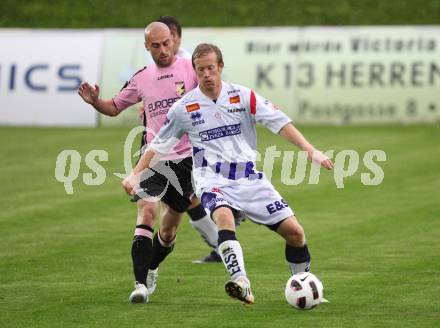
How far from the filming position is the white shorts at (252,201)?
9.41 m

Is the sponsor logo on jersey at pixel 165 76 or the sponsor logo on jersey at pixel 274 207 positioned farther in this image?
the sponsor logo on jersey at pixel 165 76

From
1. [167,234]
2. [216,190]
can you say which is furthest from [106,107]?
[216,190]

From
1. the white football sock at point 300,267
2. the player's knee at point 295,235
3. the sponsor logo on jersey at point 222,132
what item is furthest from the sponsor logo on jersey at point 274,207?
the sponsor logo on jersey at point 222,132

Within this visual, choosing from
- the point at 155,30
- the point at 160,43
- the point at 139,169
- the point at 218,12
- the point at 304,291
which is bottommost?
the point at 304,291

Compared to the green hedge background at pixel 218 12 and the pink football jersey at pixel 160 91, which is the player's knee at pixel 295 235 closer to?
the pink football jersey at pixel 160 91

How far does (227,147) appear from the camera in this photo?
31.5 feet

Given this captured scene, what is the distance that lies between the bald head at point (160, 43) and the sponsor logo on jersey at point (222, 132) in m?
1.15

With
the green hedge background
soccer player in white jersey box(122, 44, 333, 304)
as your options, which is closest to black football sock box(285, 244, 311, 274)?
soccer player in white jersey box(122, 44, 333, 304)

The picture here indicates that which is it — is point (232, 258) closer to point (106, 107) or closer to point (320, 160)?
point (320, 160)

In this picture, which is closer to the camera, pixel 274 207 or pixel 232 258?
pixel 232 258

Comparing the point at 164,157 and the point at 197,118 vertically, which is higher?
the point at 197,118

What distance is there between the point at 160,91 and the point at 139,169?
3.55 ft

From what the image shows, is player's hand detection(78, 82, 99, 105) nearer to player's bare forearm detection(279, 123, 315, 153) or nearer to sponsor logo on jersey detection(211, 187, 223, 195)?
sponsor logo on jersey detection(211, 187, 223, 195)

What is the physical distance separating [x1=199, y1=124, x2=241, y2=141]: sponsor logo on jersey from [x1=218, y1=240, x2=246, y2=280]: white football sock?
91cm
